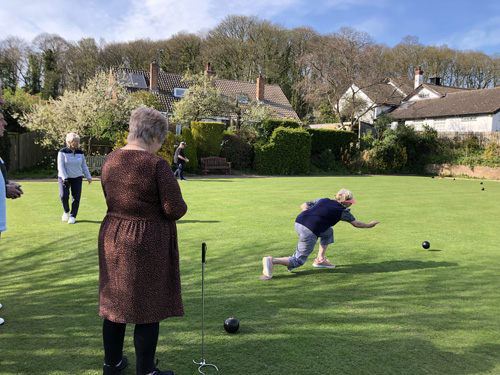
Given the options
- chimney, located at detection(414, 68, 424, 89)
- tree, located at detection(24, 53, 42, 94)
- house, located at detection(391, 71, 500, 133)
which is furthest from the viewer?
chimney, located at detection(414, 68, 424, 89)

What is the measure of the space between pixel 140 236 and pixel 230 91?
4091 cm

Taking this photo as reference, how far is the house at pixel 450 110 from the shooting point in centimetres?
3512

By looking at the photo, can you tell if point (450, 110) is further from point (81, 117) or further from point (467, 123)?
point (81, 117)

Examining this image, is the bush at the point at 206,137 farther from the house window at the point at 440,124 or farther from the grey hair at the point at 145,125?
the house window at the point at 440,124

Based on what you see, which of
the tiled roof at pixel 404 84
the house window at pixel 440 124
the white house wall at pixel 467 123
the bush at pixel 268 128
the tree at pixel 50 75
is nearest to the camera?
the bush at pixel 268 128

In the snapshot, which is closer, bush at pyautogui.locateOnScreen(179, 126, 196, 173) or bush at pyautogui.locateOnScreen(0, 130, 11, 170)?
bush at pyautogui.locateOnScreen(0, 130, 11, 170)

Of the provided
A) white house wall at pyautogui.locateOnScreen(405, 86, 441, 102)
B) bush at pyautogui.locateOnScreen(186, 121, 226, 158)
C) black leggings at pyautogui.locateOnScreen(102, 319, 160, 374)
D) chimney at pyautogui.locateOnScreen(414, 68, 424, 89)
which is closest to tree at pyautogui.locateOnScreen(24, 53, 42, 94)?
bush at pyautogui.locateOnScreen(186, 121, 226, 158)

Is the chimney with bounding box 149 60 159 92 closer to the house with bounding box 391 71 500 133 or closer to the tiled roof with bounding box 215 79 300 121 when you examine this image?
the tiled roof with bounding box 215 79 300 121

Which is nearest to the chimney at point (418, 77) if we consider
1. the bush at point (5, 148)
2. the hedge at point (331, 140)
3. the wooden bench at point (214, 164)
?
the hedge at point (331, 140)

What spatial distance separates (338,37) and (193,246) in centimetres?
3566

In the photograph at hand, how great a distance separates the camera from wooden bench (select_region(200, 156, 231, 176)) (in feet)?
79.4

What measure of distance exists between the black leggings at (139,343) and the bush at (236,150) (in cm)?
2376

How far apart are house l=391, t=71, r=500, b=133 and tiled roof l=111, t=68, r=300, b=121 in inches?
499

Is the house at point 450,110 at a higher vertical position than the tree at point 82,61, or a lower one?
lower
